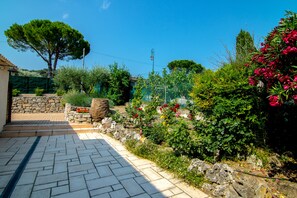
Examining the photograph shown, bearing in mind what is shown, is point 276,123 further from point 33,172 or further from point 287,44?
point 33,172

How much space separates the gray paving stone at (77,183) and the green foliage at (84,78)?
930cm

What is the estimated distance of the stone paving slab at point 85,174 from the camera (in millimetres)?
2240

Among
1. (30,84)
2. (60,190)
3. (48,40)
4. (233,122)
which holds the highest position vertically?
(48,40)

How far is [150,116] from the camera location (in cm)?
482

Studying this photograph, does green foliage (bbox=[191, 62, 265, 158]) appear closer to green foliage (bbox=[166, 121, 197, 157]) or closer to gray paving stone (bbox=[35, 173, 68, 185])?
green foliage (bbox=[166, 121, 197, 157])

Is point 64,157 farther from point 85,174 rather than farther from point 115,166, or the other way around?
point 115,166

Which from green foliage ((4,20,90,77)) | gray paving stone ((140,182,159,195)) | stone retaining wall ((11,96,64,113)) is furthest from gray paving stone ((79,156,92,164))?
green foliage ((4,20,90,77))

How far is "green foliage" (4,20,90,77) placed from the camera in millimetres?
14812

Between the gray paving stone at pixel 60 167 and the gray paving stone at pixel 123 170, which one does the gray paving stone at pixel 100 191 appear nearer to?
the gray paving stone at pixel 123 170

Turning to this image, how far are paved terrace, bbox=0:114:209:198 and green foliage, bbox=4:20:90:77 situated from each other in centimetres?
1446

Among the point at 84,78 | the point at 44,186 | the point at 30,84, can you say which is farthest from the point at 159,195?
the point at 30,84

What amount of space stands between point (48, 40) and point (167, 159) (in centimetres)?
1759

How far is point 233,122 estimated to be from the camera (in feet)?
9.23

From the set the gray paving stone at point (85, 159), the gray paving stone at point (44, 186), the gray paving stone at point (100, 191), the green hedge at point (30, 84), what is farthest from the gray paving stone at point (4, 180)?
the green hedge at point (30, 84)
